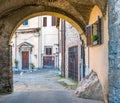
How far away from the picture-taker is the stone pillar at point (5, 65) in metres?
11.5

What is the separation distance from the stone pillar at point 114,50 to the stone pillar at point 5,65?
6.88 m

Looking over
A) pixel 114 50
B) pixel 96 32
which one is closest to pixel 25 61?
pixel 96 32

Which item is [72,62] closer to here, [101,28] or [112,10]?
[101,28]

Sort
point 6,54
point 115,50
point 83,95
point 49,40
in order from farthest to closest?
point 49,40
point 6,54
point 83,95
point 115,50

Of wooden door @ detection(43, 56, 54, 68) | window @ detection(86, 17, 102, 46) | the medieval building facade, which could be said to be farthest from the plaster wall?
wooden door @ detection(43, 56, 54, 68)

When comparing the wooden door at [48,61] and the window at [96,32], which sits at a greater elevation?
the window at [96,32]

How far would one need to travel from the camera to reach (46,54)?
34156mm

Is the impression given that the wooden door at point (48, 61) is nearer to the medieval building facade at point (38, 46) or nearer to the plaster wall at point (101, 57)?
the medieval building facade at point (38, 46)

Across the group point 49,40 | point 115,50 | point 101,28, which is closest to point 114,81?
point 115,50

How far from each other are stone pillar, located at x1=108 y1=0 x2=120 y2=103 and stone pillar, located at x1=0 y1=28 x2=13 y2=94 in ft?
22.6

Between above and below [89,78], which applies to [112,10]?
above

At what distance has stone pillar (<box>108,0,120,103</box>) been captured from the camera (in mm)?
4938

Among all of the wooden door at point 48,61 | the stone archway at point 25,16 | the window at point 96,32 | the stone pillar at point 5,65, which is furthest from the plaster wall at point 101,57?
the wooden door at point 48,61

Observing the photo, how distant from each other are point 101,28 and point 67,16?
334 cm
